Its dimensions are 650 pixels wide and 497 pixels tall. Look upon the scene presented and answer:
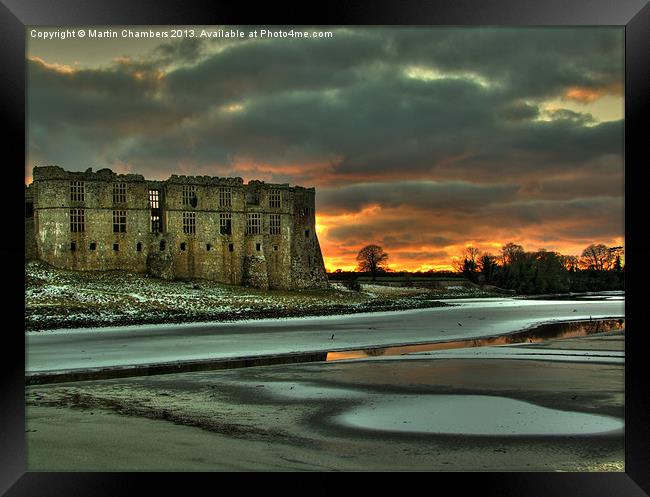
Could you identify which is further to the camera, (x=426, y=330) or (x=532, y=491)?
(x=426, y=330)

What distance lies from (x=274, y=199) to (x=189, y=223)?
741 cm

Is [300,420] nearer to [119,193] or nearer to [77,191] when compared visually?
[77,191]

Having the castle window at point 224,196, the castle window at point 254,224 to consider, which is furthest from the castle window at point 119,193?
the castle window at point 254,224

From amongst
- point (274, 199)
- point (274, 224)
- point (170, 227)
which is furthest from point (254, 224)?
point (170, 227)

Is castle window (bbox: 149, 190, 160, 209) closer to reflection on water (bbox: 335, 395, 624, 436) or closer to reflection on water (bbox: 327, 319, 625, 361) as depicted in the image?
reflection on water (bbox: 327, 319, 625, 361)

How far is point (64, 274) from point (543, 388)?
34.7 m

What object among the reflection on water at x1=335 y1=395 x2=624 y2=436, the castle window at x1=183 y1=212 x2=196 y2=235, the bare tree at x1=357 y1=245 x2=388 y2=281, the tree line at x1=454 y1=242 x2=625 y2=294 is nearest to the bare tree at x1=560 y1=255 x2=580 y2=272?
the tree line at x1=454 y1=242 x2=625 y2=294

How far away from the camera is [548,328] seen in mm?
26812

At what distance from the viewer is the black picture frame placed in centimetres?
698

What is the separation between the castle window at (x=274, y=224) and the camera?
5462 cm
